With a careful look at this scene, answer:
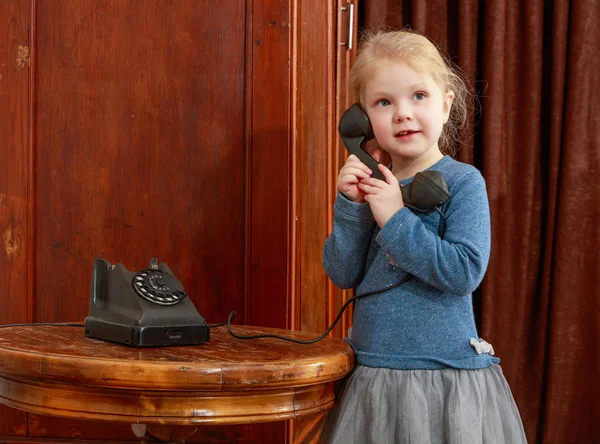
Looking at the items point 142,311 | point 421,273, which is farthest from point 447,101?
point 142,311

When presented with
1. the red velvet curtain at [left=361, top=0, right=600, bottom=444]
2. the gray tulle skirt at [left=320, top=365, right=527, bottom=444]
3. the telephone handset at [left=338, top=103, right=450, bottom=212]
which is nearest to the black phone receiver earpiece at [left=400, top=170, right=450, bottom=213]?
the telephone handset at [left=338, top=103, right=450, bottom=212]

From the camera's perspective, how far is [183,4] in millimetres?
1563

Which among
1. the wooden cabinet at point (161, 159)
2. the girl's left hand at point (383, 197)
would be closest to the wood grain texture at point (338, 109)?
the wooden cabinet at point (161, 159)

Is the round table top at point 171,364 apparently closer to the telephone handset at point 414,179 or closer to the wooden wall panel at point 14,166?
the telephone handset at point 414,179

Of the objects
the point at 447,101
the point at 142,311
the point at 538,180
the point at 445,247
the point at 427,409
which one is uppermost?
the point at 447,101

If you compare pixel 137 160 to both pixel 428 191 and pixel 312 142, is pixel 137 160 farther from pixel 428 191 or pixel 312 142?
pixel 428 191

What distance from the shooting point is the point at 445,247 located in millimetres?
1053

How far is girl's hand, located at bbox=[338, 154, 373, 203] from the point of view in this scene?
115 centimetres

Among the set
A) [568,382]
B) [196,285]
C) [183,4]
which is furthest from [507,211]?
[183,4]

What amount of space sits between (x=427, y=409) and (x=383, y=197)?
0.30 metres

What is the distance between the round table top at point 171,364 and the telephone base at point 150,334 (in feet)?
0.04

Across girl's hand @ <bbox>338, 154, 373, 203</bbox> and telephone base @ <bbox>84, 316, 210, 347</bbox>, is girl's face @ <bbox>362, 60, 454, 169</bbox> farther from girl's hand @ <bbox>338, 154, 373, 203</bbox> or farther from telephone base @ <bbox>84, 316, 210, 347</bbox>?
telephone base @ <bbox>84, 316, 210, 347</bbox>

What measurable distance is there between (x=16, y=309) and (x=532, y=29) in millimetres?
1308

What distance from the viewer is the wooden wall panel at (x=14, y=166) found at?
1.59 metres
